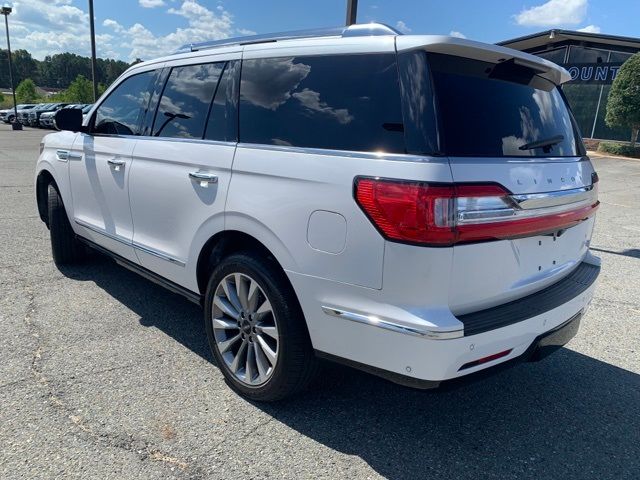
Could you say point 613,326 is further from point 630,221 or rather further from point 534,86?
point 630,221

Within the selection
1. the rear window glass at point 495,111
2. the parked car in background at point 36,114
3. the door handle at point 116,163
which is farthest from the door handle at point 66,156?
the parked car in background at point 36,114

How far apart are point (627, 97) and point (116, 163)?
79.5ft

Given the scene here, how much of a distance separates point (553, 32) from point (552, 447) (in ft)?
107

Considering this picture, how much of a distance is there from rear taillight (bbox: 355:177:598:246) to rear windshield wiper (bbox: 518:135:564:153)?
1.15ft

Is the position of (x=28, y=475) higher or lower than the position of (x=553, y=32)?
lower

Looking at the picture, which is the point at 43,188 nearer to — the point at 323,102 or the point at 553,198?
the point at 323,102

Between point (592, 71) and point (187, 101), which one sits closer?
point (187, 101)

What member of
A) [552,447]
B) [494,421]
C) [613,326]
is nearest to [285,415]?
[494,421]

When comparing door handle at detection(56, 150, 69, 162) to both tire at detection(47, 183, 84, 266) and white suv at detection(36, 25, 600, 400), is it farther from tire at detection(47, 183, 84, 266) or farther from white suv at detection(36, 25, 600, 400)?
white suv at detection(36, 25, 600, 400)

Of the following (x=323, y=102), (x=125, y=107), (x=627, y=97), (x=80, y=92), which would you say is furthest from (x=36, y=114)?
(x=323, y=102)

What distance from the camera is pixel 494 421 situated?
9.40ft

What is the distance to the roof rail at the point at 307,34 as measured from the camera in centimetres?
247

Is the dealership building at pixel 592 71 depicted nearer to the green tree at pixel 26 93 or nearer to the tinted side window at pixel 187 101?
the tinted side window at pixel 187 101

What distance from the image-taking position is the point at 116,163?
3842 millimetres
